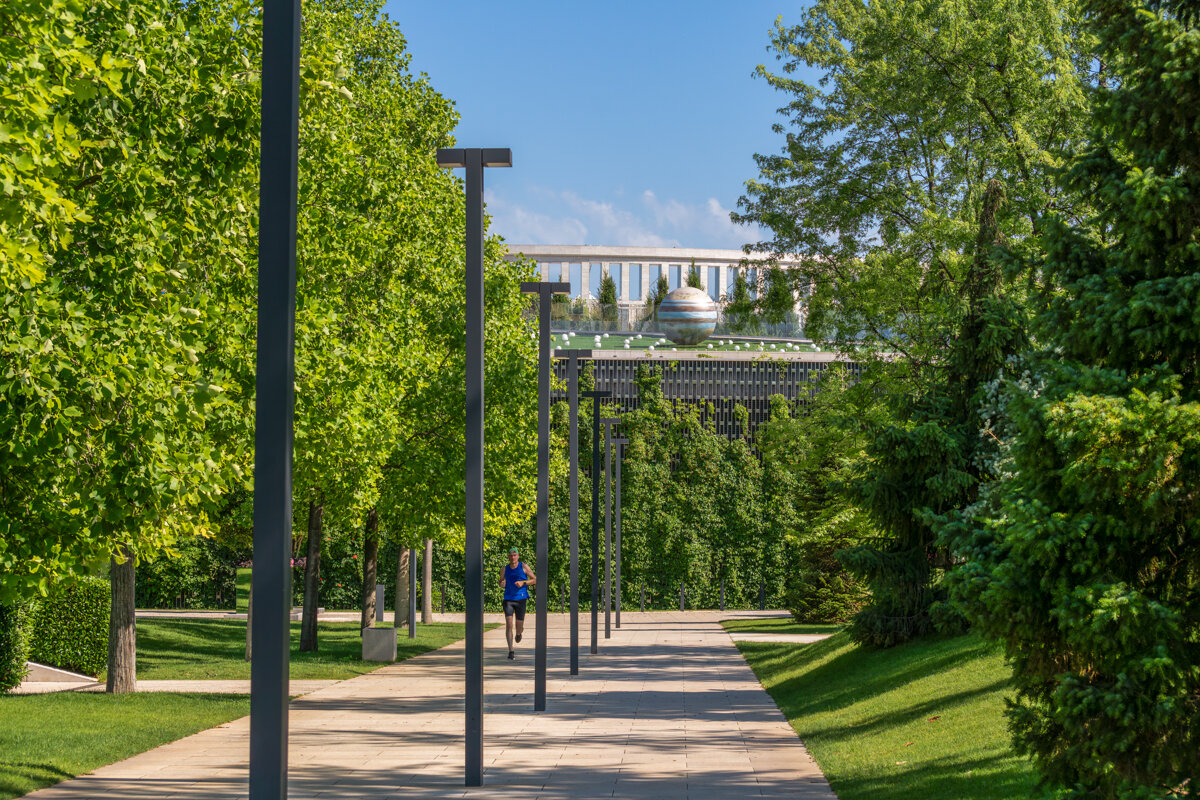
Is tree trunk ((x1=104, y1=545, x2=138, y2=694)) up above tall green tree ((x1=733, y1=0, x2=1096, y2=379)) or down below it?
below

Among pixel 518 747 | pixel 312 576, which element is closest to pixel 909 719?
pixel 518 747

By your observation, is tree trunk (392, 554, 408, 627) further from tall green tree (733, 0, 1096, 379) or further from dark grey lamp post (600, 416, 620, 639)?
tall green tree (733, 0, 1096, 379)

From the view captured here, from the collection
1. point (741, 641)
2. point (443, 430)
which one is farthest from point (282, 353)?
point (741, 641)

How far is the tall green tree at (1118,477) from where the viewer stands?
26.5ft

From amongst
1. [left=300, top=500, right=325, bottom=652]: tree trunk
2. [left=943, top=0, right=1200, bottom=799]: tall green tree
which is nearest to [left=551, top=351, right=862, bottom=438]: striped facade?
[left=300, top=500, right=325, bottom=652]: tree trunk

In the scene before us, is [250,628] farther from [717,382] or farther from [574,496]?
[717,382]

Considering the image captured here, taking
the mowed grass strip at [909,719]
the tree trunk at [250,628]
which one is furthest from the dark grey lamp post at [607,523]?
the tree trunk at [250,628]

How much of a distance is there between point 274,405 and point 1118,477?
17.6ft

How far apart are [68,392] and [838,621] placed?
106 feet

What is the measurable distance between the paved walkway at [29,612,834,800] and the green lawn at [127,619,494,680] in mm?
1553

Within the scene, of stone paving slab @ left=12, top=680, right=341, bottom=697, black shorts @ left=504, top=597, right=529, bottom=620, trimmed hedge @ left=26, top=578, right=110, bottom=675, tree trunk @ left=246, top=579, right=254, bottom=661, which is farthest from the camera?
black shorts @ left=504, top=597, right=529, bottom=620

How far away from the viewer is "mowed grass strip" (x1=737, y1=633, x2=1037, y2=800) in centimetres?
1121

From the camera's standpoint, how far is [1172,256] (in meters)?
8.84

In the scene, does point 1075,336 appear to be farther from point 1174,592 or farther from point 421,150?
point 421,150
